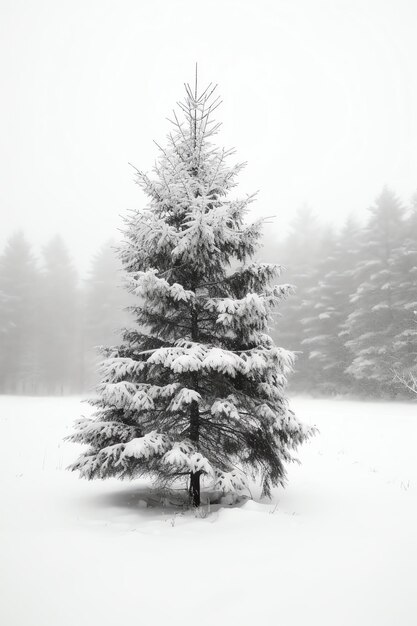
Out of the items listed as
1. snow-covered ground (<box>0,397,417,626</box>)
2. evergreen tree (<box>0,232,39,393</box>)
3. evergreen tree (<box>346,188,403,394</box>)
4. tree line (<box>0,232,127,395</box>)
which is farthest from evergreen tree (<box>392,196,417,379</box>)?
evergreen tree (<box>0,232,39,393</box>)

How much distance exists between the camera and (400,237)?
2572cm

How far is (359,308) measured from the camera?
1035 inches

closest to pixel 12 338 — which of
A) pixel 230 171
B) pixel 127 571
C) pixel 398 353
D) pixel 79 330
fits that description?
pixel 79 330

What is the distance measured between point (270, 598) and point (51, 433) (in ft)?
39.5

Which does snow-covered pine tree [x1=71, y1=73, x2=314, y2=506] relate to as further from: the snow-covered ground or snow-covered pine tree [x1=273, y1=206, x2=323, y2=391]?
snow-covered pine tree [x1=273, y1=206, x2=323, y2=391]

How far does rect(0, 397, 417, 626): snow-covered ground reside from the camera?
3.76 metres

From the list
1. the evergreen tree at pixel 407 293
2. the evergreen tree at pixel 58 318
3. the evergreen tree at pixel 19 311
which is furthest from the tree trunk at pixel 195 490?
the evergreen tree at pixel 58 318

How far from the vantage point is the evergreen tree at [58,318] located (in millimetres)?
38312

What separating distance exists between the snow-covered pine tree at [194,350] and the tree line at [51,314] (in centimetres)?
2690

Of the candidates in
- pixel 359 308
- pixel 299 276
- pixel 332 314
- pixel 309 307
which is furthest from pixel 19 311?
pixel 359 308

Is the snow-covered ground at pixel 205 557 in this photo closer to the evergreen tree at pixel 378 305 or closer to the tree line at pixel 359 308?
the evergreen tree at pixel 378 305

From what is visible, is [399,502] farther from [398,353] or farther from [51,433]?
[398,353]

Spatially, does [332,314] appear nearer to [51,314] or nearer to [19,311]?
[51,314]

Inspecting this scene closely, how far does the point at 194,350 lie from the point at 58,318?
3565cm
